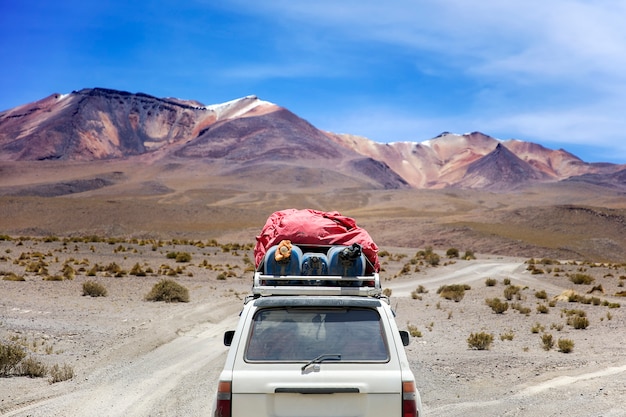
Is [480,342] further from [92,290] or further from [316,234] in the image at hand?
[92,290]

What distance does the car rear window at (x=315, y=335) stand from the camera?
213 inches

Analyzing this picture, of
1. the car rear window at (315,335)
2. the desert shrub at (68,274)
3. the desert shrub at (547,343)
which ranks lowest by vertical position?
the desert shrub at (547,343)

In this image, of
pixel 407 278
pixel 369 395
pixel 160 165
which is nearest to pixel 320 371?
pixel 369 395

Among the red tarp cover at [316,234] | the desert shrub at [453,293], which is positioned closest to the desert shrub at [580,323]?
the desert shrub at [453,293]

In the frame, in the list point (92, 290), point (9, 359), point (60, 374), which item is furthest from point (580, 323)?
point (92, 290)

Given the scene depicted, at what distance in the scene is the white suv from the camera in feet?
16.6

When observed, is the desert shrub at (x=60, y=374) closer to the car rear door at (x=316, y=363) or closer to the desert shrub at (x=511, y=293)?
the car rear door at (x=316, y=363)

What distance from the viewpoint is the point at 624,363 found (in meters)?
12.9

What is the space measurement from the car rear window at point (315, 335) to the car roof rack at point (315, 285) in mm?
923

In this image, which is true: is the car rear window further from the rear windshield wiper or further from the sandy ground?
the sandy ground

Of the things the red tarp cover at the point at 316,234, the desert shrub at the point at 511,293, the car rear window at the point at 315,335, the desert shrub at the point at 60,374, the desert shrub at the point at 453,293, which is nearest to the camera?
the car rear window at the point at 315,335

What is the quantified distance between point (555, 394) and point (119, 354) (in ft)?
28.5

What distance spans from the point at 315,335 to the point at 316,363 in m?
0.30

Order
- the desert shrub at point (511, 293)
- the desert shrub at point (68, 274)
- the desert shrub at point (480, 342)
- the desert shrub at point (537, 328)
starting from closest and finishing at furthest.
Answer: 1. the desert shrub at point (480, 342)
2. the desert shrub at point (537, 328)
3. the desert shrub at point (511, 293)
4. the desert shrub at point (68, 274)
